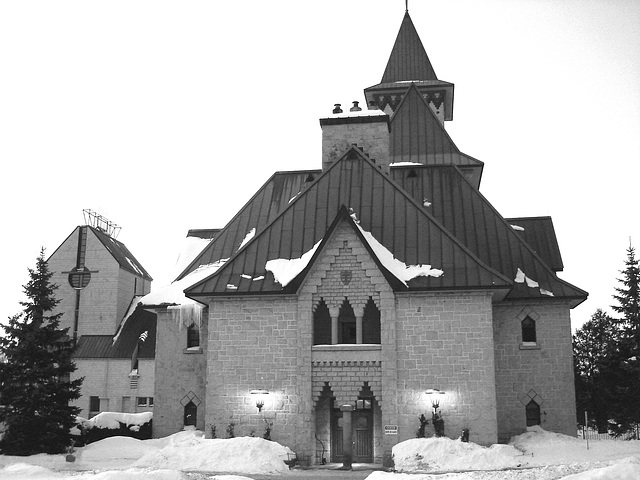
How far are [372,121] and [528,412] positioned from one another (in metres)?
14.3

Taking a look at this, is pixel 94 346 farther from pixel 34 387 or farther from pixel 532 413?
pixel 532 413

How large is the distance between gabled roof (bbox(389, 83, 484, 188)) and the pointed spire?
17.1 feet

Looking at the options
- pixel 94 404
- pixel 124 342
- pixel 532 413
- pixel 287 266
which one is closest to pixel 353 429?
pixel 287 266

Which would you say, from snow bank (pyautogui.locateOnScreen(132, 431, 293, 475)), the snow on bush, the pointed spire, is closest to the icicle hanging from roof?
the snow on bush

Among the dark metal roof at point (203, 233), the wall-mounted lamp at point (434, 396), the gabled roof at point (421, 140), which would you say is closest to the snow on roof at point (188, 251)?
the dark metal roof at point (203, 233)

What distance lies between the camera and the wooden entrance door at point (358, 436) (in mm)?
→ 28625

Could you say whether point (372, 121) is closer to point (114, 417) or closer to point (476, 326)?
point (476, 326)

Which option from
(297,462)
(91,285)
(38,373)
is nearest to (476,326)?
(297,462)

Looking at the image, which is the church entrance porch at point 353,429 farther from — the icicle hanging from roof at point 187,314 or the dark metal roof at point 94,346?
the dark metal roof at point 94,346

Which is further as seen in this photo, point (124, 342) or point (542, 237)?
point (124, 342)

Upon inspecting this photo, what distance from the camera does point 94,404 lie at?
4975cm

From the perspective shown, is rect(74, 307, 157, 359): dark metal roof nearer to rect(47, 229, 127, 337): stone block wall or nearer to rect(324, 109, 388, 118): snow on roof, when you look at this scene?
rect(47, 229, 127, 337): stone block wall

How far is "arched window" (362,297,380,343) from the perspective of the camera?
97.1 ft

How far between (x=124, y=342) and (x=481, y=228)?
1106 inches
